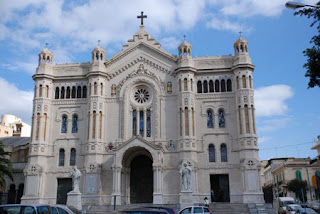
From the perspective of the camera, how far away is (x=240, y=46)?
4169 cm

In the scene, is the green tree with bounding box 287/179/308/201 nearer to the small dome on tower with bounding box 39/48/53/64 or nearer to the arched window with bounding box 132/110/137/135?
the arched window with bounding box 132/110/137/135

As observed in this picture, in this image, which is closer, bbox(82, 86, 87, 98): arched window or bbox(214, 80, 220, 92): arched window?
bbox(214, 80, 220, 92): arched window

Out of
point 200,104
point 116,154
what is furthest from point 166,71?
point 116,154

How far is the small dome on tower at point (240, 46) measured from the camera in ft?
136

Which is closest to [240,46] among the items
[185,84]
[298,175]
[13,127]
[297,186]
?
[185,84]

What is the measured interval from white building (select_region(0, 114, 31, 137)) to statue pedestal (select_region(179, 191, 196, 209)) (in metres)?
54.0

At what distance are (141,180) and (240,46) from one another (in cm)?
1800

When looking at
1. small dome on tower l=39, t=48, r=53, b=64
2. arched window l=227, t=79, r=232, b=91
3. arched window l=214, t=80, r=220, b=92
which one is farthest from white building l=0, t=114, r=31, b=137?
arched window l=227, t=79, r=232, b=91

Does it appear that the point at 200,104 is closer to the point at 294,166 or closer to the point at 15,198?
the point at 15,198

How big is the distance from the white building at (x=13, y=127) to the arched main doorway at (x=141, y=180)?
150 ft

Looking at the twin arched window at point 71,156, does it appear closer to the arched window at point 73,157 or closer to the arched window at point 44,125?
the arched window at point 73,157

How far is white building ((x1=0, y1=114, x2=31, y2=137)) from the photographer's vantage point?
260 ft

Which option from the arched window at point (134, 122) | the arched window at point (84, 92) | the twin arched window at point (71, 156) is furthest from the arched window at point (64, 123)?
the arched window at point (134, 122)

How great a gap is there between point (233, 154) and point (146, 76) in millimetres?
12617
